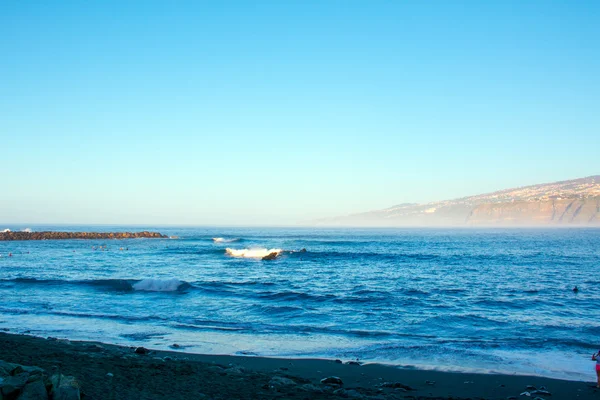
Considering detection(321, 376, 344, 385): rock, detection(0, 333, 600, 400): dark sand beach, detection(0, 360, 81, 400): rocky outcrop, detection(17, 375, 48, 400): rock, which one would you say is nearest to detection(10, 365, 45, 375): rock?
detection(0, 360, 81, 400): rocky outcrop

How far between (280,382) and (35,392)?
462cm

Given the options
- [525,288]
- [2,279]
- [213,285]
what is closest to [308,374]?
[213,285]

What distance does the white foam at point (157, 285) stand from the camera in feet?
86.9

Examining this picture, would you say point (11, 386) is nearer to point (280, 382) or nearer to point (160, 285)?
point (280, 382)

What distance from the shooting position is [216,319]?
18.2 meters

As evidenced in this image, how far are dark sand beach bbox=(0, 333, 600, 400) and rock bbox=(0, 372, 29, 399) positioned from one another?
1151 mm

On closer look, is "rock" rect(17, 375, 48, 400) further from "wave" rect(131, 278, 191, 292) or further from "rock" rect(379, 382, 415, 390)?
"wave" rect(131, 278, 191, 292)

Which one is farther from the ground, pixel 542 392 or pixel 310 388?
pixel 310 388

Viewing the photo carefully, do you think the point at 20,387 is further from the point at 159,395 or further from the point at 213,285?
the point at 213,285

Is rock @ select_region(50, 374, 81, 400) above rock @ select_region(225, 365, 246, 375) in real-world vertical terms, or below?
above

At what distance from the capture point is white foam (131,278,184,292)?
86.9 ft

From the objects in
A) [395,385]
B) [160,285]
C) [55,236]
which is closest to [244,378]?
[395,385]

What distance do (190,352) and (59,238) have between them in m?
89.5

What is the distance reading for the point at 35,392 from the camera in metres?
6.44
